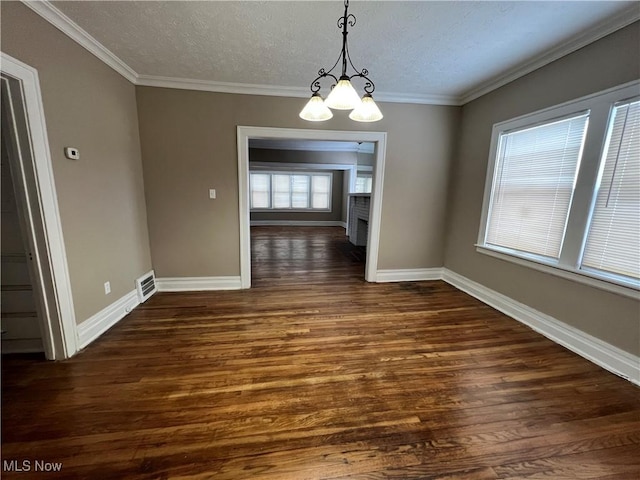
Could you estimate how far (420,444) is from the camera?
4.58ft

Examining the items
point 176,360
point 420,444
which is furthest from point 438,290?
point 176,360

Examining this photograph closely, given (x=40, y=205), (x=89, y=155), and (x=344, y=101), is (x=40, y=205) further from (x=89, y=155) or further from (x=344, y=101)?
(x=344, y=101)

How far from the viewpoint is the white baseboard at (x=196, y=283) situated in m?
3.44

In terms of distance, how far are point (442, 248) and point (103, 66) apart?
4642 mm

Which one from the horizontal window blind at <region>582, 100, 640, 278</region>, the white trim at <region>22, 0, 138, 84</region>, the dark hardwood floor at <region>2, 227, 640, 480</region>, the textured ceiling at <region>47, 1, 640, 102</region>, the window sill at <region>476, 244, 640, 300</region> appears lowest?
the dark hardwood floor at <region>2, 227, 640, 480</region>

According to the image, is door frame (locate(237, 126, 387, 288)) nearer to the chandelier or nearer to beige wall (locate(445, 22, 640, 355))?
beige wall (locate(445, 22, 640, 355))

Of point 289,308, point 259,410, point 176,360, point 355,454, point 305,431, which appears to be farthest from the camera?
point 289,308

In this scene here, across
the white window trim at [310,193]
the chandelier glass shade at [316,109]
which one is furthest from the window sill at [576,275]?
the white window trim at [310,193]

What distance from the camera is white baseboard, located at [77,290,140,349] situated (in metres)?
2.21

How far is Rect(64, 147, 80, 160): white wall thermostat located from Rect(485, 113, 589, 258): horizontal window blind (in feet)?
13.9

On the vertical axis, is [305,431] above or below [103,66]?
below

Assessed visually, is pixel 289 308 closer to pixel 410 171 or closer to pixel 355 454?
pixel 355 454

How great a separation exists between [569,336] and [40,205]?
4.38 meters

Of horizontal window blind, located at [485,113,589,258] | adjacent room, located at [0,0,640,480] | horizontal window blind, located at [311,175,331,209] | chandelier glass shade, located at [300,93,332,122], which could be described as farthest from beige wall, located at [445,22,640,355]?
horizontal window blind, located at [311,175,331,209]
